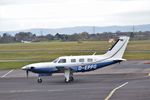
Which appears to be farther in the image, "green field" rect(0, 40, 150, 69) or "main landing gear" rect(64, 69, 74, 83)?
"green field" rect(0, 40, 150, 69)

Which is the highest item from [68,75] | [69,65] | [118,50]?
[118,50]

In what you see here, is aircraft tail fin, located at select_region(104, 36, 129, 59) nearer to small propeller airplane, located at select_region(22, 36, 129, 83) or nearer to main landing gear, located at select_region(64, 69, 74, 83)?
small propeller airplane, located at select_region(22, 36, 129, 83)

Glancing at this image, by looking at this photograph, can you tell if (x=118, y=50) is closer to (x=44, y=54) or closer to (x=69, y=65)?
(x=69, y=65)

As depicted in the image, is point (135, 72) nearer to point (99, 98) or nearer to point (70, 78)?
point (70, 78)

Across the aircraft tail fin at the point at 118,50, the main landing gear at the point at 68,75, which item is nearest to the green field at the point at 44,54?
the main landing gear at the point at 68,75

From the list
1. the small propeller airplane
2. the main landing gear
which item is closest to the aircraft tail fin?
the small propeller airplane

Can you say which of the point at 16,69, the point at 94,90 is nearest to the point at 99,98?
the point at 94,90

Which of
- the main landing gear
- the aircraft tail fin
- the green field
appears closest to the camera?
the main landing gear

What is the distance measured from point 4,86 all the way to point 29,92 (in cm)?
517

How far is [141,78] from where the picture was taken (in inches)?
1436

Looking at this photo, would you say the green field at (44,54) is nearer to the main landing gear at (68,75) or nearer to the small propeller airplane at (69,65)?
the small propeller airplane at (69,65)

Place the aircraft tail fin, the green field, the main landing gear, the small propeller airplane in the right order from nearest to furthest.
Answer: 1. the main landing gear
2. the small propeller airplane
3. the aircraft tail fin
4. the green field

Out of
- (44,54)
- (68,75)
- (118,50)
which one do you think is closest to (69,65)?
(68,75)

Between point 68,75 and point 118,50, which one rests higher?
point 118,50
